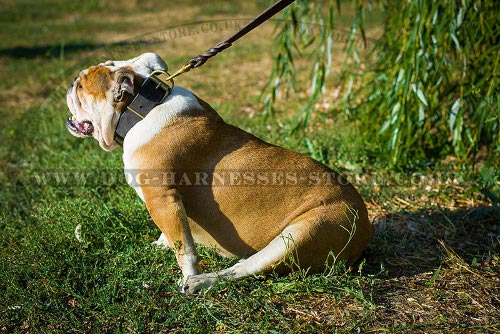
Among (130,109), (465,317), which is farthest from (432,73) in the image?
(130,109)

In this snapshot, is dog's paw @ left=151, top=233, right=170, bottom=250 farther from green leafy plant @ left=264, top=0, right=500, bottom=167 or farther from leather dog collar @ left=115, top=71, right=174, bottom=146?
green leafy plant @ left=264, top=0, right=500, bottom=167

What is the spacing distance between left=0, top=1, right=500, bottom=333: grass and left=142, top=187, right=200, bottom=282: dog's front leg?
23cm

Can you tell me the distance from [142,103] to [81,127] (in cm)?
44

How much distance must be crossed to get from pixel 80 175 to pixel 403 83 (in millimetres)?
2828

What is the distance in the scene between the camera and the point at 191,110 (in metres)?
3.13

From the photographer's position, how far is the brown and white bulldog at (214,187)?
9.74 ft

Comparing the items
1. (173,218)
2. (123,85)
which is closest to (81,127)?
(123,85)

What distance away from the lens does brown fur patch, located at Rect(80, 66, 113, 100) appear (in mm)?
3035

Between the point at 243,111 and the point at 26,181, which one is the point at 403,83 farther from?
the point at 26,181

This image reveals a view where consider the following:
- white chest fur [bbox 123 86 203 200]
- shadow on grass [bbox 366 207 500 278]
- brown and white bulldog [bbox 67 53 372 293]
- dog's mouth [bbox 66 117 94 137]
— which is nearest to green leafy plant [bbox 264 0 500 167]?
shadow on grass [bbox 366 207 500 278]

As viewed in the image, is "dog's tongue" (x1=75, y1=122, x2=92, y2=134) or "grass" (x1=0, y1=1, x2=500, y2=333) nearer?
"grass" (x1=0, y1=1, x2=500, y2=333)

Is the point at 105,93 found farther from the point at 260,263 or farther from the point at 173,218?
the point at 260,263

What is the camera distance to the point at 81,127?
3193 mm

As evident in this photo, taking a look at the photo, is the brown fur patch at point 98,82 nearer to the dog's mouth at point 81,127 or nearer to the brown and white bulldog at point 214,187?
the brown and white bulldog at point 214,187
